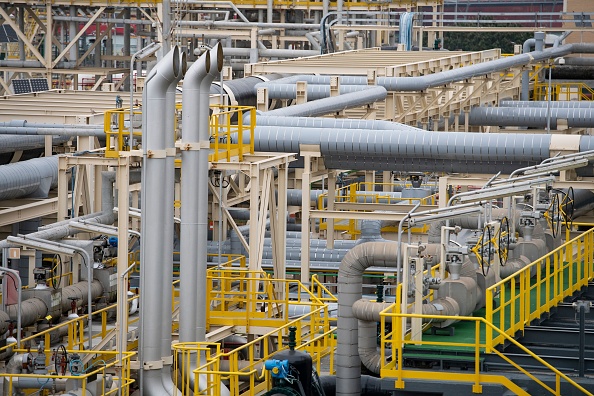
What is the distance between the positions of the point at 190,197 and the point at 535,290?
5.00 meters

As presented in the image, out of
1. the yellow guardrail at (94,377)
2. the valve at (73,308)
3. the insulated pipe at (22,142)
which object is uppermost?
the insulated pipe at (22,142)

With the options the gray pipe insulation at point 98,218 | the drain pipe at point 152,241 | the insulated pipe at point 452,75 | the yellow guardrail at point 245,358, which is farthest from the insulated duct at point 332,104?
the drain pipe at point 152,241

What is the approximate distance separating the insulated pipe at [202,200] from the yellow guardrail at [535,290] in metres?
3.86

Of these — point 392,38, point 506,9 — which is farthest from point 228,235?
point 506,9

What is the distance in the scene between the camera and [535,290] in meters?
19.0

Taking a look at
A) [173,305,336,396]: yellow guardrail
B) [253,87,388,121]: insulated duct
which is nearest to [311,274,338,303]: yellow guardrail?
[173,305,336,396]: yellow guardrail

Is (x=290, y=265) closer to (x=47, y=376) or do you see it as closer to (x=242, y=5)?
(x=47, y=376)

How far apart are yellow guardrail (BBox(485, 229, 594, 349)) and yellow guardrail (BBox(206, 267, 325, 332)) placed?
3.10m

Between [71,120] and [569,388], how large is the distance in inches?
543

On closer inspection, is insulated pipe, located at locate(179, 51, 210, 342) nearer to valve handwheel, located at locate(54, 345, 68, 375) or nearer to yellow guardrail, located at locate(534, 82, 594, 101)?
valve handwheel, located at locate(54, 345, 68, 375)

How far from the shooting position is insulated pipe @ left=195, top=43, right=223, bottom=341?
59.5ft

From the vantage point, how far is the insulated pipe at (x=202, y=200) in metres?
18.1

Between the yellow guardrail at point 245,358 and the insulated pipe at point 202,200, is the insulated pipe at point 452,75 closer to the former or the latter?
the yellow guardrail at point 245,358

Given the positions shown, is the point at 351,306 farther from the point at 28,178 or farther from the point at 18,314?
the point at 28,178
